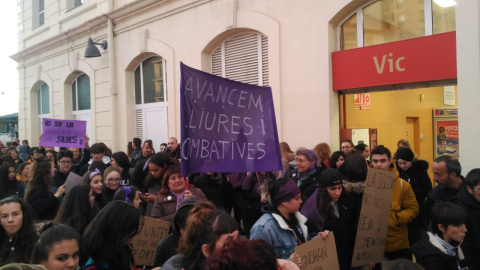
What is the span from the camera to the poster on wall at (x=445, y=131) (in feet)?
33.0

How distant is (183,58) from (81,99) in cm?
659

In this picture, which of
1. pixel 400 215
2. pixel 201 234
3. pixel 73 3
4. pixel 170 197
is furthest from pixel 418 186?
pixel 73 3

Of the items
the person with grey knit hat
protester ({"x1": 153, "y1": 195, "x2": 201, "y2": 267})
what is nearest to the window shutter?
the person with grey knit hat

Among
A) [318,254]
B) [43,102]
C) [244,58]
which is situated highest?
[244,58]

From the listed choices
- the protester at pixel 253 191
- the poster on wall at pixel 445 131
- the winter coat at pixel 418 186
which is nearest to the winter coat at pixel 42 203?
the protester at pixel 253 191

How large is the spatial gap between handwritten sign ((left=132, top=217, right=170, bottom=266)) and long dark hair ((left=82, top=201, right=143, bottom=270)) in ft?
3.21

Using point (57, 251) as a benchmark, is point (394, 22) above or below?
above

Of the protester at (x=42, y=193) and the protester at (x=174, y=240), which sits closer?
the protester at (x=174, y=240)

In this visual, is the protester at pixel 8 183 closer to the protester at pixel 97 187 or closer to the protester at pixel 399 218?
the protester at pixel 97 187

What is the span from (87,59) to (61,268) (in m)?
13.0

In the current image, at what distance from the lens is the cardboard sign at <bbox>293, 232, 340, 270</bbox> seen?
315cm

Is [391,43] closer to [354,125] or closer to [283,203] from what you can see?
[354,125]

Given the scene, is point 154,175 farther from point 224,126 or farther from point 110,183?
point 224,126

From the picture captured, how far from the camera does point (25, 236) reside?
128 inches
